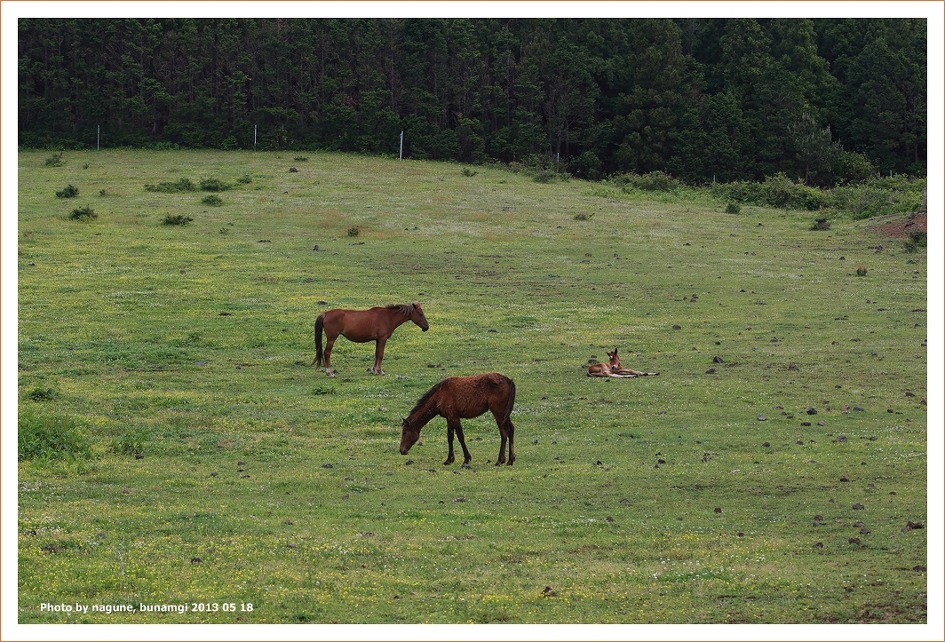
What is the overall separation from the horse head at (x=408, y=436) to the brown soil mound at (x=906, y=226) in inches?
1296

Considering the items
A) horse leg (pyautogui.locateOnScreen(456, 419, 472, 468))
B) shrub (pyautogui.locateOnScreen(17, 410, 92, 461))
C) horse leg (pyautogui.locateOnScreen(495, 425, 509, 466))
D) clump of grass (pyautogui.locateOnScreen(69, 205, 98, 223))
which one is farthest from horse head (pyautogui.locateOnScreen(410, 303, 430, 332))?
clump of grass (pyautogui.locateOnScreen(69, 205, 98, 223))

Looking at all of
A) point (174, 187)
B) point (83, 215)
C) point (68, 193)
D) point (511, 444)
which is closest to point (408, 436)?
point (511, 444)

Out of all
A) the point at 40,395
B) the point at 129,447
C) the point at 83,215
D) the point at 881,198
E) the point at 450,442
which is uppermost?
the point at 881,198

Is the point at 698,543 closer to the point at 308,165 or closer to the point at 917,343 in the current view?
the point at 917,343

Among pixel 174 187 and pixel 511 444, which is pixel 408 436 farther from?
pixel 174 187

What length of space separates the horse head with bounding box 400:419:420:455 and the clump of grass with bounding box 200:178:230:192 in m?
39.6

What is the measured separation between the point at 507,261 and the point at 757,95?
4566cm

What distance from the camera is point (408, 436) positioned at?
19.6m

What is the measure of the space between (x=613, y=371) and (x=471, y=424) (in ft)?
18.4

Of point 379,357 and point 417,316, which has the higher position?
point 417,316

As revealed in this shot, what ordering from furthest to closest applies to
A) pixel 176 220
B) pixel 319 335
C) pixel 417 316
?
pixel 176 220 < pixel 417 316 < pixel 319 335

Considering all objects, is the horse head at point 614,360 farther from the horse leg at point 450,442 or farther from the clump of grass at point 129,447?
the clump of grass at point 129,447

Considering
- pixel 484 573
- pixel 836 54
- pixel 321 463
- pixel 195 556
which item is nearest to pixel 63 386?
pixel 321 463

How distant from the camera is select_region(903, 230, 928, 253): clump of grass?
44.6m
